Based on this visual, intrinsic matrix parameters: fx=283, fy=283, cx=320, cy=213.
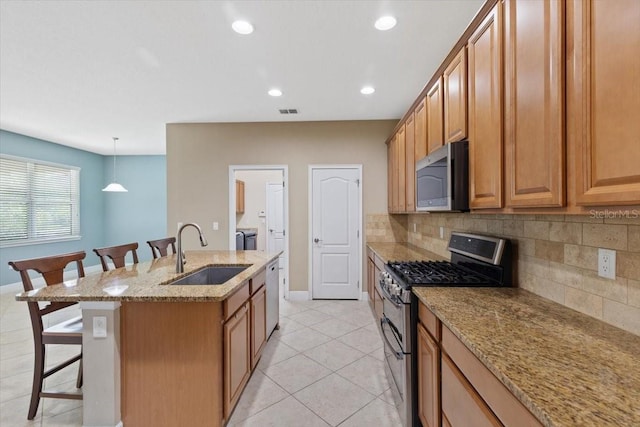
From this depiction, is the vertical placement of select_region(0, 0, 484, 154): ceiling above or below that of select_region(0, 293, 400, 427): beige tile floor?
above

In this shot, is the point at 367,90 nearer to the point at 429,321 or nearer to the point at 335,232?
the point at 335,232

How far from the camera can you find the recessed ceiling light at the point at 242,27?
2.12 meters

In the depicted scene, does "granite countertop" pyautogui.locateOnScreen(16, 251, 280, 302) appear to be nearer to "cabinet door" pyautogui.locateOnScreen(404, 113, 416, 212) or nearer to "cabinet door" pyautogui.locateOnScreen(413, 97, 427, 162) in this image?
"cabinet door" pyautogui.locateOnScreen(404, 113, 416, 212)

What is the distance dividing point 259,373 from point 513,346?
2052 millimetres

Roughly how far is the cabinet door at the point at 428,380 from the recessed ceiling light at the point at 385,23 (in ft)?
7.00

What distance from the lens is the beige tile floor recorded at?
1.89 meters

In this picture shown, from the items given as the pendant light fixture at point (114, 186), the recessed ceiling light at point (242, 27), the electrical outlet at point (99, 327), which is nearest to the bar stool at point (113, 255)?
the electrical outlet at point (99, 327)

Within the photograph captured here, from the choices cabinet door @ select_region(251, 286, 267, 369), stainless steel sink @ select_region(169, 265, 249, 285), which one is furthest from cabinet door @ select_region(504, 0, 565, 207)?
stainless steel sink @ select_region(169, 265, 249, 285)

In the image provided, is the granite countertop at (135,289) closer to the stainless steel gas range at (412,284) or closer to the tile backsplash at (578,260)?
the stainless steel gas range at (412,284)

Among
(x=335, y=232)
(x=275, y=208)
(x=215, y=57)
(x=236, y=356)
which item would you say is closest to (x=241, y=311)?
(x=236, y=356)

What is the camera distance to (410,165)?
2.97 meters

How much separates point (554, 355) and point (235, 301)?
164cm

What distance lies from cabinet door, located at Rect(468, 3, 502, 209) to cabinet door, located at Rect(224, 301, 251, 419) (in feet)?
5.44

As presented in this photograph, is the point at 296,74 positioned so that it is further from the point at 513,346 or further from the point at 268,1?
the point at 513,346
